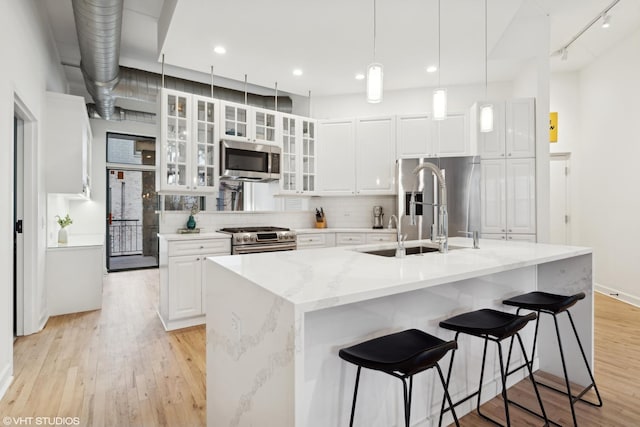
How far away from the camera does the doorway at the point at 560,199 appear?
17.5 ft

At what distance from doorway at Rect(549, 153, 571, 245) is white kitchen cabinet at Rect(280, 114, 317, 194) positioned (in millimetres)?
3642

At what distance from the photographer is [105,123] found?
640 centimetres

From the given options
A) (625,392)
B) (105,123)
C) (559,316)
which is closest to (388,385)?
(559,316)

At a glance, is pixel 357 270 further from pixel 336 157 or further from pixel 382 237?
pixel 336 157

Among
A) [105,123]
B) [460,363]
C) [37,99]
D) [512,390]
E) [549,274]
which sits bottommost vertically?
[512,390]

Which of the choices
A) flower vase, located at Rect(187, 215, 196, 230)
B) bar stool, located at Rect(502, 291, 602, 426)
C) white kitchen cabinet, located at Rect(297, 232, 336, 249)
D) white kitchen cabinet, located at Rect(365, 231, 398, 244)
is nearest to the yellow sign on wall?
white kitchen cabinet, located at Rect(365, 231, 398, 244)

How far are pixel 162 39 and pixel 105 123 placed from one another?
142 inches

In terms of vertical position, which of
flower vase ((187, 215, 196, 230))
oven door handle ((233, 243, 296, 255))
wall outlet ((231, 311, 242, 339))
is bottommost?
wall outlet ((231, 311, 242, 339))

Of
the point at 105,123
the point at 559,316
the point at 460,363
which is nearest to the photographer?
the point at 460,363

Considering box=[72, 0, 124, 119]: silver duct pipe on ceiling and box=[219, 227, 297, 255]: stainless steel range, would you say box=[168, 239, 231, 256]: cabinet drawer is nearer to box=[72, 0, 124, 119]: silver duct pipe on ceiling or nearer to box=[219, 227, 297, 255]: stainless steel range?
box=[219, 227, 297, 255]: stainless steel range

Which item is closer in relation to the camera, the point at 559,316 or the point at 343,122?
the point at 559,316

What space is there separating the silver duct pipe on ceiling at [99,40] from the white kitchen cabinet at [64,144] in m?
0.40

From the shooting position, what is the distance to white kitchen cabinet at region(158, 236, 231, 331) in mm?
3465

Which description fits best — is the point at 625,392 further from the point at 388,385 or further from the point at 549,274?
the point at 388,385
